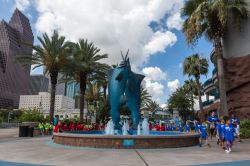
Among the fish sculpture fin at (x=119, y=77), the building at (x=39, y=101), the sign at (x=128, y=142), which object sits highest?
the building at (x=39, y=101)

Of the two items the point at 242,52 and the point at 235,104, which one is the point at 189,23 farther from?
the point at 235,104

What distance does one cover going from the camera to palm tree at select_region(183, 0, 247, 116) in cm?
2050

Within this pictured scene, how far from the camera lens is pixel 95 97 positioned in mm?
51906

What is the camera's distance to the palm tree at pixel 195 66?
3862 cm

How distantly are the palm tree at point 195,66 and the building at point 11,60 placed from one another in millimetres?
93487

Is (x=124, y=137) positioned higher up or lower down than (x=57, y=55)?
lower down

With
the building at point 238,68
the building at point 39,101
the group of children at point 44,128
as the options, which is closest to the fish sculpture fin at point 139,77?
the building at point 238,68

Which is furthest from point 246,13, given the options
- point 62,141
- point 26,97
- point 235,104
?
point 26,97

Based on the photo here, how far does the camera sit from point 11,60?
407 ft

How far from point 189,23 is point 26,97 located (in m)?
145

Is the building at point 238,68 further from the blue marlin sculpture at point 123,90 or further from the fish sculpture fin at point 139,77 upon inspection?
the blue marlin sculpture at point 123,90

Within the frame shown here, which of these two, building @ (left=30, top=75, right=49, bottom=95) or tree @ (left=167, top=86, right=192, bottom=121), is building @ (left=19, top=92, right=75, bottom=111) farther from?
tree @ (left=167, top=86, right=192, bottom=121)

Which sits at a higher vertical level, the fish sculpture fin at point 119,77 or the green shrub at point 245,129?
the fish sculpture fin at point 119,77

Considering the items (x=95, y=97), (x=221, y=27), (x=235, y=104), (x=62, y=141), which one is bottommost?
(x=62, y=141)
